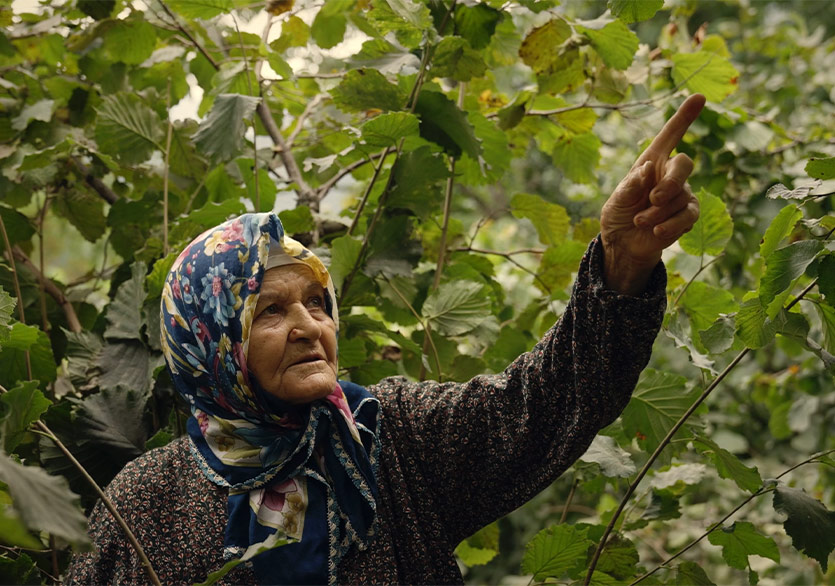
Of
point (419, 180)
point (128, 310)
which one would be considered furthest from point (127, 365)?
point (419, 180)

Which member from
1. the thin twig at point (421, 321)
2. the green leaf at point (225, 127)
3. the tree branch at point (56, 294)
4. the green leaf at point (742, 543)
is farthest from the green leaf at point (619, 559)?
the tree branch at point (56, 294)

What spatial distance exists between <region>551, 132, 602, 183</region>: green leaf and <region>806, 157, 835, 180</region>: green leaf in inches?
31.9

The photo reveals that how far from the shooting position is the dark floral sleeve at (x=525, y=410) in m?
1.01

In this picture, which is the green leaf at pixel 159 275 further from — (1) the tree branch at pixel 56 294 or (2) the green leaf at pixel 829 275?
(2) the green leaf at pixel 829 275

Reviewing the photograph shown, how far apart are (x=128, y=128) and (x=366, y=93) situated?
532mm

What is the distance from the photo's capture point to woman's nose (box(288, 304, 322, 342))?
1157mm

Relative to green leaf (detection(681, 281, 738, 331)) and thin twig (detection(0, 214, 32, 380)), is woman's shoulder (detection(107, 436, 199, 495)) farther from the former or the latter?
green leaf (detection(681, 281, 738, 331))

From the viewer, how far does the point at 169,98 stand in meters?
1.80

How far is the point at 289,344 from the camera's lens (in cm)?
116

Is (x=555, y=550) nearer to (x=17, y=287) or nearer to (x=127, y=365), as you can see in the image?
(x=127, y=365)

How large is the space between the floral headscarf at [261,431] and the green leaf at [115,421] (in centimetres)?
20

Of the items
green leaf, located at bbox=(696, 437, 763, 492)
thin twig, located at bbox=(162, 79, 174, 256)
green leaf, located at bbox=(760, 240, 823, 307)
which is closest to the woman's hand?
green leaf, located at bbox=(760, 240, 823, 307)

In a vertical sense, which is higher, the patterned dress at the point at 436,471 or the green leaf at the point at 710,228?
the green leaf at the point at 710,228

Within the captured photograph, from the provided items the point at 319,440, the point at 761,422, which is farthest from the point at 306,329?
the point at 761,422
